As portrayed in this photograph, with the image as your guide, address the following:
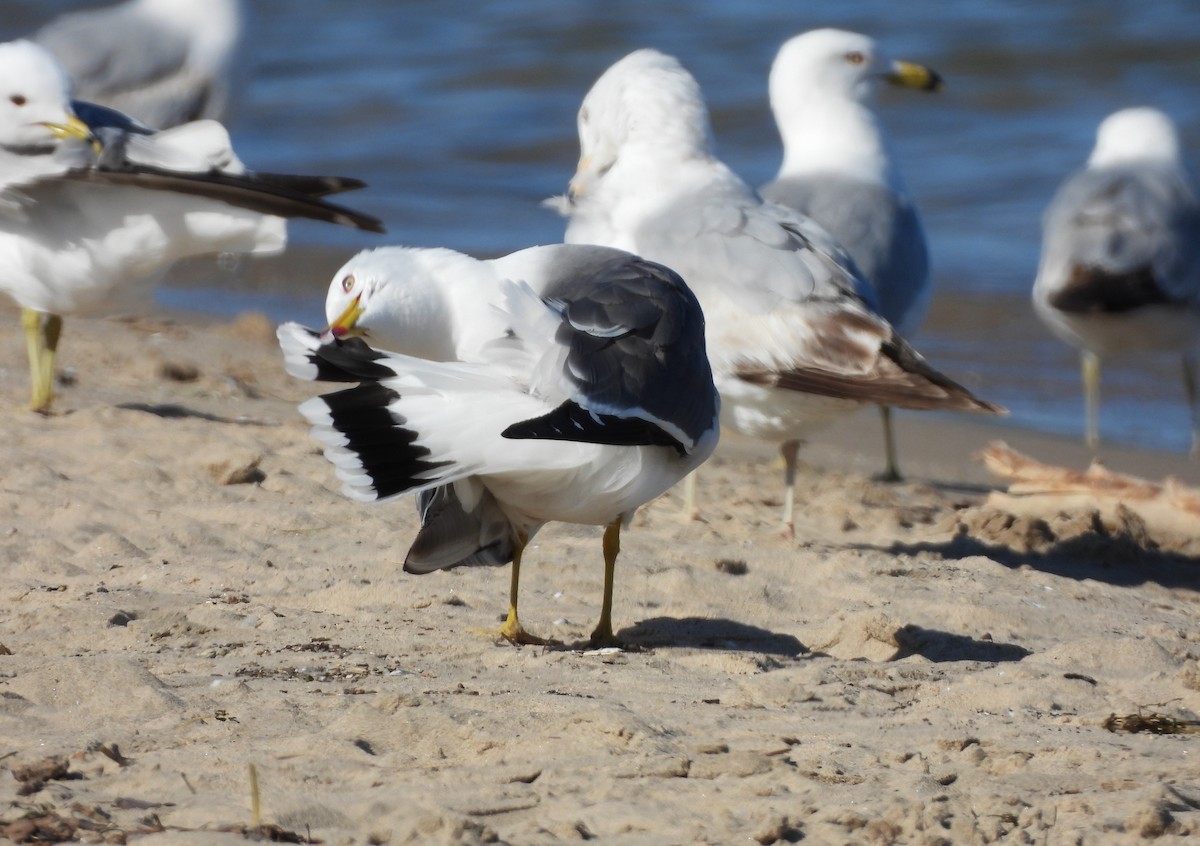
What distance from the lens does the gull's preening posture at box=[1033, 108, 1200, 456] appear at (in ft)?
25.4

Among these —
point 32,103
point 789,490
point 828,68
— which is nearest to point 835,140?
point 828,68

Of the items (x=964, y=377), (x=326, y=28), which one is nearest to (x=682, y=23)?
(x=326, y=28)

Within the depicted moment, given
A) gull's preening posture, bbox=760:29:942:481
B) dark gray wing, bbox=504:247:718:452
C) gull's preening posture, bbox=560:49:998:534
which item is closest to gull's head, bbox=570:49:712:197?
gull's preening posture, bbox=560:49:998:534

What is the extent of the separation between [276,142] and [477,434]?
43.2 ft

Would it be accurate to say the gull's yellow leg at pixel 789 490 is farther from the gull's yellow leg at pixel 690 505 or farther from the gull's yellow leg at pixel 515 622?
the gull's yellow leg at pixel 515 622

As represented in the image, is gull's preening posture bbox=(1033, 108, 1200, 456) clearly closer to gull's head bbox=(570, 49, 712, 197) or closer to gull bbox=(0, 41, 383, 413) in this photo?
gull's head bbox=(570, 49, 712, 197)

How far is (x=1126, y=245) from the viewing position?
7.78 metres

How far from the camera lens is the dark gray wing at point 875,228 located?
644 centimetres

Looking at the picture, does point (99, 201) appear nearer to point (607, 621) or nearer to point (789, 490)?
point (789, 490)

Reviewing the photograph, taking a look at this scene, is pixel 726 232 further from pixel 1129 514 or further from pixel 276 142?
pixel 276 142

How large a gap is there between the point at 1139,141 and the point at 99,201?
17.9ft

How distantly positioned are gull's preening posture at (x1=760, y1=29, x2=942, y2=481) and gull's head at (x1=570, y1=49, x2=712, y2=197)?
622 mm

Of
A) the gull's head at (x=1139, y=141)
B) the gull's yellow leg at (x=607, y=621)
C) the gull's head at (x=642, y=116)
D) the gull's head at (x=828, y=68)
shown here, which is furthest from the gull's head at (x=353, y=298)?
the gull's head at (x=1139, y=141)

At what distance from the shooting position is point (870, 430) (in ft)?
25.3
